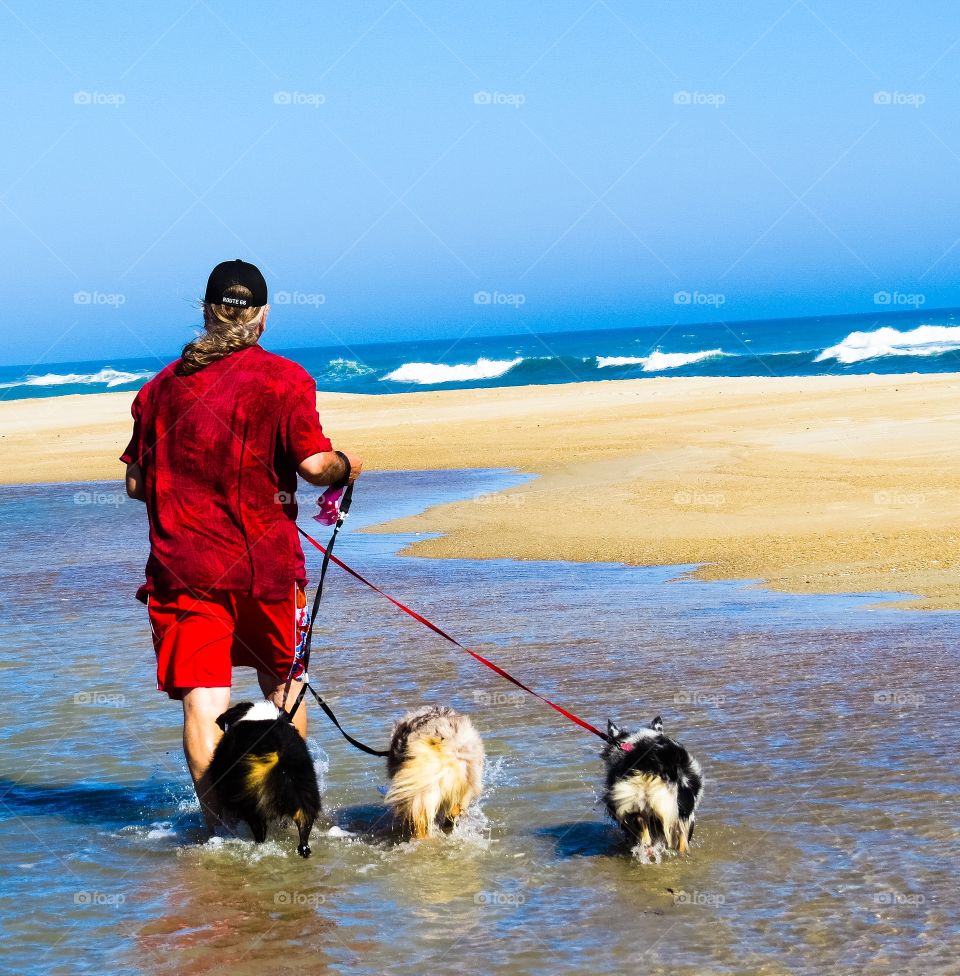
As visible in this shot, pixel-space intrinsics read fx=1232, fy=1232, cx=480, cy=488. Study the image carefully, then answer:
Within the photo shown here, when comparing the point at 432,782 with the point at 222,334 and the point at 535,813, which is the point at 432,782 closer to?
the point at 535,813

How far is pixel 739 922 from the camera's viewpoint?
4.03 m

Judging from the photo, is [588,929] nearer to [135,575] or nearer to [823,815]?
[823,815]

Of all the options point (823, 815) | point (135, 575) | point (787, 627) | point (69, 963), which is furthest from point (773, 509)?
point (69, 963)

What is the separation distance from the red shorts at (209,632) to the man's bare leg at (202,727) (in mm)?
37

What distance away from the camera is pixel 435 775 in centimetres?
484
